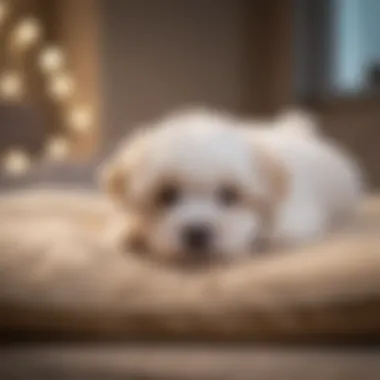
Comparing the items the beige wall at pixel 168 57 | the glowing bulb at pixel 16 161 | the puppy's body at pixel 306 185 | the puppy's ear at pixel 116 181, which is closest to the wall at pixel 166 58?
the beige wall at pixel 168 57

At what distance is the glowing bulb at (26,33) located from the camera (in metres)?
3.58

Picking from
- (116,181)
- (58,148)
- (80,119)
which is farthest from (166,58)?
(116,181)

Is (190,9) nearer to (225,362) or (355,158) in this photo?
(355,158)

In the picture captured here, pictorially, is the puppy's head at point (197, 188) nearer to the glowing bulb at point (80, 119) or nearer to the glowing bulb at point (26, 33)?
the glowing bulb at point (80, 119)

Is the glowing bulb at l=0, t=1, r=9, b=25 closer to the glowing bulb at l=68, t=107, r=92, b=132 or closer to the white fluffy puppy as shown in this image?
the glowing bulb at l=68, t=107, r=92, b=132

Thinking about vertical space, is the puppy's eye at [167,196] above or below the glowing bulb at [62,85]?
below

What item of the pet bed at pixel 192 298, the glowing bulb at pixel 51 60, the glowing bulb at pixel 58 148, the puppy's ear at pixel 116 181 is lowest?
the pet bed at pixel 192 298

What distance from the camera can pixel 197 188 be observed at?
116cm

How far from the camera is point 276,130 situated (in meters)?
1.57

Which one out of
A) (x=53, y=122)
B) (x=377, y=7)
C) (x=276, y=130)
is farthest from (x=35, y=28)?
(x=276, y=130)

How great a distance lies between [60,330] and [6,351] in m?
0.06

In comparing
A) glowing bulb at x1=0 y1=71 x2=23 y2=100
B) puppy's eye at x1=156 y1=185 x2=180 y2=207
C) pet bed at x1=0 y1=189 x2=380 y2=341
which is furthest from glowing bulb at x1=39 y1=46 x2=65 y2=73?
pet bed at x1=0 y1=189 x2=380 y2=341

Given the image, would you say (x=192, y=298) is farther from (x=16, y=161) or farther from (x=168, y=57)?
(x=168, y=57)

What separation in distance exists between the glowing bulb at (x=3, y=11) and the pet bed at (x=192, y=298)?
107 inches
